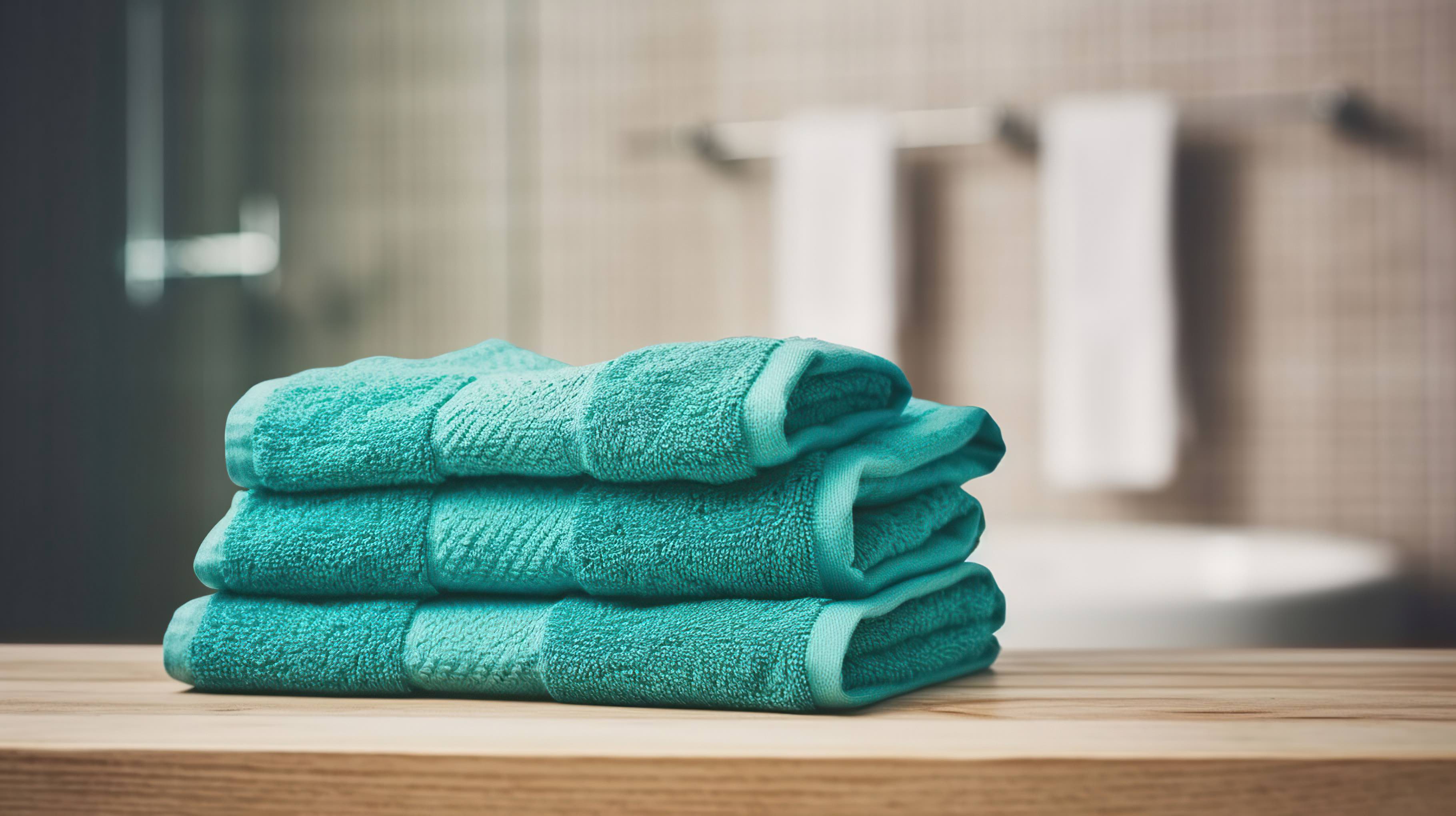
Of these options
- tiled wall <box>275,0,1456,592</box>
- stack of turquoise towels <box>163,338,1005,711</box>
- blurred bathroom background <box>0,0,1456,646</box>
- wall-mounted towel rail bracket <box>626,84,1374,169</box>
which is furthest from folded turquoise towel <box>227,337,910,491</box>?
wall-mounted towel rail bracket <box>626,84,1374,169</box>

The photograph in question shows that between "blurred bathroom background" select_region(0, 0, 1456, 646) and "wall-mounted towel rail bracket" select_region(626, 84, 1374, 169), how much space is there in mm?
13

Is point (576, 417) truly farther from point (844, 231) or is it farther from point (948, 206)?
point (948, 206)

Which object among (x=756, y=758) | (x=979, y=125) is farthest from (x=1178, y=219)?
(x=756, y=758)

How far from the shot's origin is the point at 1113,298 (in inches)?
88.9

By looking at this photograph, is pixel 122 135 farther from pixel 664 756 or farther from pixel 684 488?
pixel 664 756

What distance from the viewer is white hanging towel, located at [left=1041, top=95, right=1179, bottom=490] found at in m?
2.22

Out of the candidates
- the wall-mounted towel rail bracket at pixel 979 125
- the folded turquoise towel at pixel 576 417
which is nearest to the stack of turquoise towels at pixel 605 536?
the folded turquoise towel at pixel 576 417

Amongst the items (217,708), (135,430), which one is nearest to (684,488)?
(217,708)

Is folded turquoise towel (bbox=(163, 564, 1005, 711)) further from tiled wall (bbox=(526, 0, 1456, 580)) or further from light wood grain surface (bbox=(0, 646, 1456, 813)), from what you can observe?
tiled wall (bbox=(526, 0, 1456, 580))

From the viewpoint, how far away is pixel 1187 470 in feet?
7.77

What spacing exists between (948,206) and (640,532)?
78.8 inches

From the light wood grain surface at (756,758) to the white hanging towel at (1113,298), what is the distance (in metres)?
1.64

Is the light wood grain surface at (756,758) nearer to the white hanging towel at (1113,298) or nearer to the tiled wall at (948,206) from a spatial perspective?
the tiled wall at (948,206)

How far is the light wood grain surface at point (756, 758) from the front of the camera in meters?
0.46
